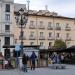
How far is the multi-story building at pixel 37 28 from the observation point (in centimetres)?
8331

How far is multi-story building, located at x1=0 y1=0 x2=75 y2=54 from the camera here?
83312 mm

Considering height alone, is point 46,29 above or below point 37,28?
below

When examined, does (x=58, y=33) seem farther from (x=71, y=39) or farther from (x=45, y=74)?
(x=45, y=74)

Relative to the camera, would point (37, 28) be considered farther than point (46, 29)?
No

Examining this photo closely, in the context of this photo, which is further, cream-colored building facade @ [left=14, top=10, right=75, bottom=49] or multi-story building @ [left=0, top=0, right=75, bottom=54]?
cream-colored building facade @ [left=14, top=10, right=75, bottom=49]

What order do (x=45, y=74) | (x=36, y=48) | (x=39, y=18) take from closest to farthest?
(x=45, y=74)
(x=36, y=48)
(x=39, y=18)

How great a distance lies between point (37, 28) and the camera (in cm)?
8856

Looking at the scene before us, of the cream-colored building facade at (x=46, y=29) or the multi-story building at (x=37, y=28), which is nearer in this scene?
the multi-story building at (x=37, y=28)

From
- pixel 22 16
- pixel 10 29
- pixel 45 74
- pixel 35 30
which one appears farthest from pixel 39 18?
pixel 45 74

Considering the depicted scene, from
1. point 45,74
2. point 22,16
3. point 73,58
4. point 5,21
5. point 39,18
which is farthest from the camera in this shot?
point 39,18

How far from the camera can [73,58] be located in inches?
1953

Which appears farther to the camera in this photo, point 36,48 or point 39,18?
point 39,18

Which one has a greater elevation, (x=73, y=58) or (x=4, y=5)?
(x=4, y=5)

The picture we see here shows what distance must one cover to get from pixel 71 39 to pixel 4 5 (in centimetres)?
2006
